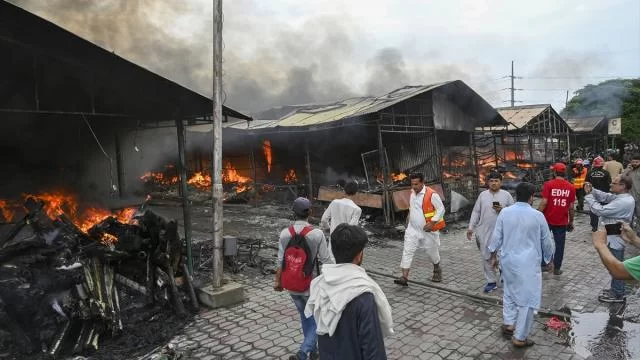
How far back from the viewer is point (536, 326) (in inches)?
199

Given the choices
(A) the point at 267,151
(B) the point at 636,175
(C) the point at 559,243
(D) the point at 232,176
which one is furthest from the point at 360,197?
(D) the point at 232,176

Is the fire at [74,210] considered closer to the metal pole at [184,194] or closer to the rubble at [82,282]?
the rubble at [82,282]

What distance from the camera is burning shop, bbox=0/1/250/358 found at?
4.86m

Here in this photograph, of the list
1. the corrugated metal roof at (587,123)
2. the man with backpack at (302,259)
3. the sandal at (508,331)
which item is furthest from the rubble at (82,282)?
the corrugated metal roof at (587,123)

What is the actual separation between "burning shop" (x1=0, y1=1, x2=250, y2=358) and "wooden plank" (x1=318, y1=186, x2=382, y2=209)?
20.5 ft

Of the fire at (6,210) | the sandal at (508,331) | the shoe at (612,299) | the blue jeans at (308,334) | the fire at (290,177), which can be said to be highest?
the fire at (290,177)

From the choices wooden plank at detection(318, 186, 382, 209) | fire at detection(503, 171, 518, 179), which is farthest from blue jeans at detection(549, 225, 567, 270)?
fire at detection(503, 171, 518, 179)

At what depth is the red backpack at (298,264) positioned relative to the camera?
395 cm

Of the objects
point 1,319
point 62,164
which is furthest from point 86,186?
point 1,319

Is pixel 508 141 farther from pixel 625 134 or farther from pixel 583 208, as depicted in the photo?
pixel 625 134

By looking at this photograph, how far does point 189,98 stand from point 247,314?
12.1 ft

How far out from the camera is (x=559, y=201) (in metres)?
6.99

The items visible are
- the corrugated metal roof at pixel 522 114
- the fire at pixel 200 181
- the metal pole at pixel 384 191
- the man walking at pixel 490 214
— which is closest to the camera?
the man walking at pixel 490 214

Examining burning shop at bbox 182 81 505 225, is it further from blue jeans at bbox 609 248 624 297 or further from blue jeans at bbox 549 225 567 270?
blue jeans at bbox 609 248 624 297
